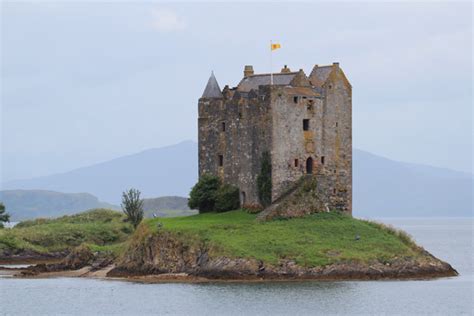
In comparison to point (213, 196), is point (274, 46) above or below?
above

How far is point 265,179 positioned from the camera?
246ft

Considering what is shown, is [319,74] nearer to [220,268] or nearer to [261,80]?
[261,80]

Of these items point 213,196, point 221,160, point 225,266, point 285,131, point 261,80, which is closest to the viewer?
point 225,266

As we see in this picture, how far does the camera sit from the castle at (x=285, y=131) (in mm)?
74812

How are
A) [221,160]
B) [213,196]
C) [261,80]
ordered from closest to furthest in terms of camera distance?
[213,196], [261,80], [221,160]

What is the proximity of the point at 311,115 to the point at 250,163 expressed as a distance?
15.2ft

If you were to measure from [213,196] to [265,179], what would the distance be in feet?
17.7

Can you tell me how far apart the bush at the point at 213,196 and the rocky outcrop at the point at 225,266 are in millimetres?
7204

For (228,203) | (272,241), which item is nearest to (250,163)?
(228,203)

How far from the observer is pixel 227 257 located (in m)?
66.9

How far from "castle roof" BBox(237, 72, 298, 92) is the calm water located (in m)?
15.9

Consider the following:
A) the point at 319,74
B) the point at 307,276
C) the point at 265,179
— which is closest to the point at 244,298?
the point at 307,276

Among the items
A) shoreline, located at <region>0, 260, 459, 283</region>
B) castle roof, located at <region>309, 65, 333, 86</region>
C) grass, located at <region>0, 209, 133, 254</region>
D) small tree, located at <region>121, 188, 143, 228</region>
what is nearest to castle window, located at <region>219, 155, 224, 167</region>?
castle roof, located at <region>309, 65, 333, 86</region>

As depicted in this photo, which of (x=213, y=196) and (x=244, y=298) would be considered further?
(x=213, y=196)
